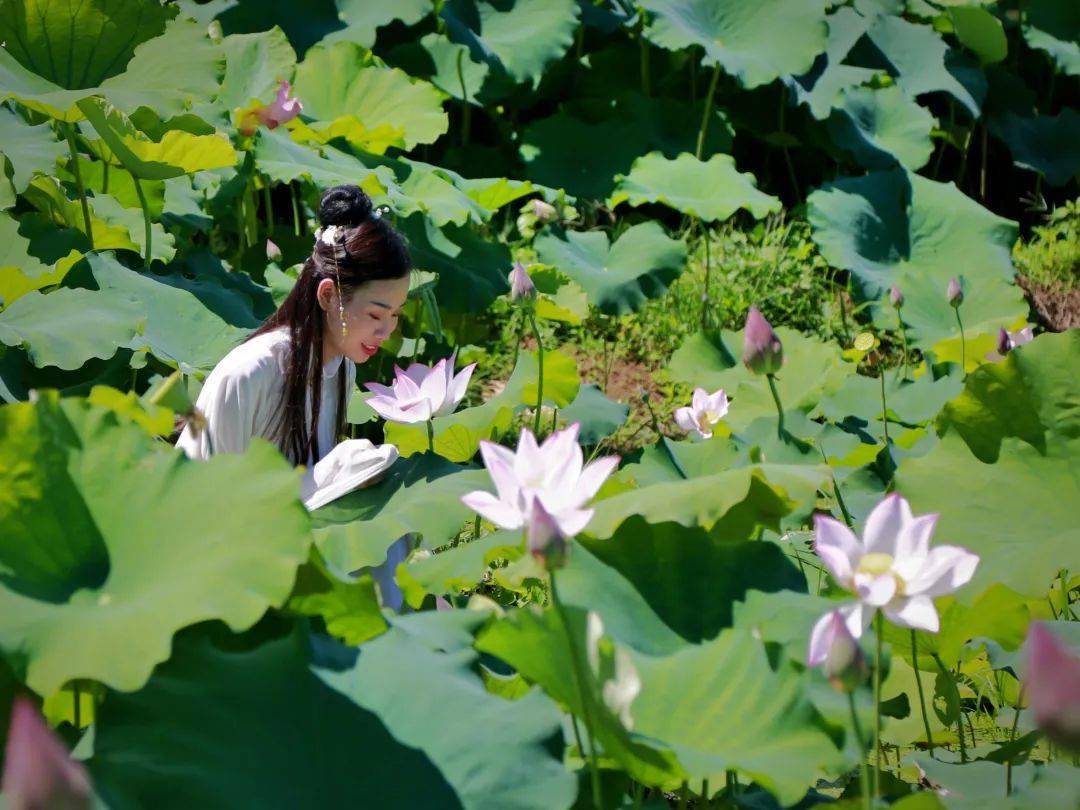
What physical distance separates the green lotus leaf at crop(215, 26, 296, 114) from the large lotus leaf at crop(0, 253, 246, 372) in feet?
2.80

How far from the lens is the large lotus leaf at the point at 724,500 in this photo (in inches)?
52.4

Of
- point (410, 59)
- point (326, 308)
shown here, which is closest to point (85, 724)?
point (326, 308)

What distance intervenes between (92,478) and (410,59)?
3.22 metres

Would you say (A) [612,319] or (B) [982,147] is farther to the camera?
(B) [982,147]

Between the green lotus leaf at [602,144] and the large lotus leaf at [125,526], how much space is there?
3.09 m

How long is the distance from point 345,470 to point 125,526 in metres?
0.75

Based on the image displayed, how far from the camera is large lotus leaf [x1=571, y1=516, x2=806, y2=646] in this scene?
133cm

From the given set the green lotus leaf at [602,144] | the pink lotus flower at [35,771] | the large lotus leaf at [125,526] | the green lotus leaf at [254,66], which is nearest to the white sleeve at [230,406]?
the large lotus leaf at [125,526]

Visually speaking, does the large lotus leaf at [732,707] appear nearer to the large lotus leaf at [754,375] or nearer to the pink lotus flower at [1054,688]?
the pink lotus flower at [1054,688]

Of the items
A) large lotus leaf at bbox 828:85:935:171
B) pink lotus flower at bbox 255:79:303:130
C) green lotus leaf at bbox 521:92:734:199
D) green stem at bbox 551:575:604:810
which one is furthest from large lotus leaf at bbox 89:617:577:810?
large lotus leaf at bbox 828:85:935:171

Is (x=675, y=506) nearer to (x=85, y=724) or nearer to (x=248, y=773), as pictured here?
(x=248, y=773)

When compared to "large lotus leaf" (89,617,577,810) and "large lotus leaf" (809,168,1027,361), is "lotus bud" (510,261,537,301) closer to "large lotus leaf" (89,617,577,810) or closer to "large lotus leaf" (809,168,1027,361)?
"large lotus leaf" (89,617,577,810)

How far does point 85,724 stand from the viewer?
4.10ft

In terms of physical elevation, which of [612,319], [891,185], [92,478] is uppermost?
[92,478]
